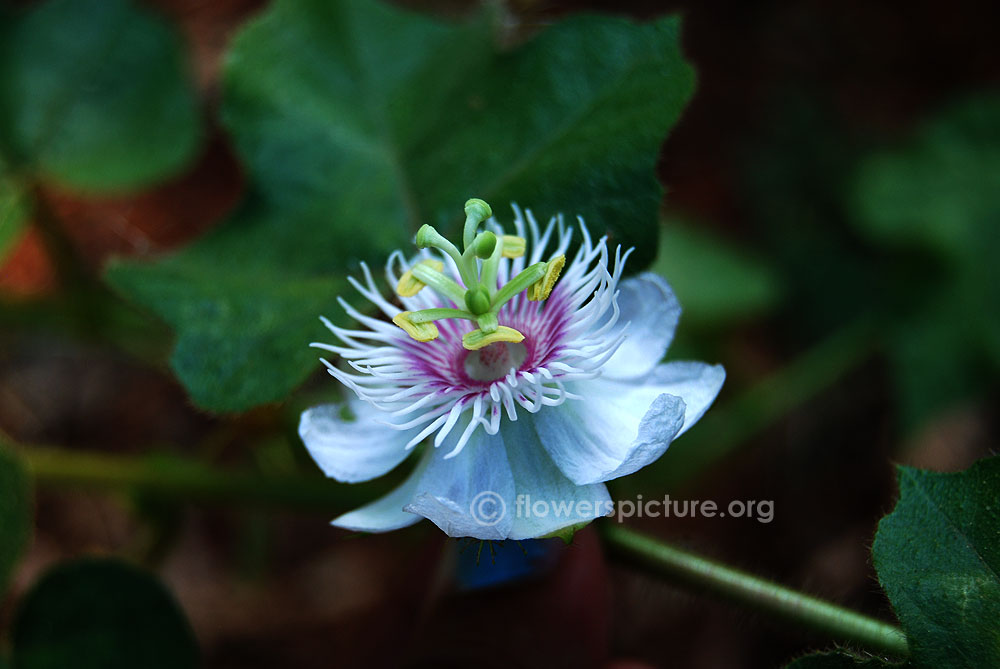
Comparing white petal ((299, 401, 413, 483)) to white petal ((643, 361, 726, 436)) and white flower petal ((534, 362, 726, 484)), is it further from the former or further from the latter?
white petal ((643, 361, 726, 436))

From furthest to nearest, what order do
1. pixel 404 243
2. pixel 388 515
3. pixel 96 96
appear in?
pixel 96 96, pixel 404 243, pixel 388 515

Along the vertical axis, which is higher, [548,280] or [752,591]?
[548,280]

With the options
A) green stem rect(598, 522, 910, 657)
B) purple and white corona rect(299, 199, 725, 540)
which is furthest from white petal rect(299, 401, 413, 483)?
green stem rect(598, 522, 910, 657)

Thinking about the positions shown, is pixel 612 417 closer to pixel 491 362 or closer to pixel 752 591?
pixel 491 362

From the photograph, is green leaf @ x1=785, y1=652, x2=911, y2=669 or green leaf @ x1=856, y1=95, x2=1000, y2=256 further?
green leaf @ x1=856, y1=95, x2=1000, y2=256

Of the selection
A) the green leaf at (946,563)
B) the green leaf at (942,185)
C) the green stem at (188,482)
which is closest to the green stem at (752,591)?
the green leaf at (946,563)

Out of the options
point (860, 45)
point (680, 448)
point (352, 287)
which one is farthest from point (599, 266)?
point (860, 45)

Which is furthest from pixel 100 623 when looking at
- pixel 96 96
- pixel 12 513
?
pixel 96 96

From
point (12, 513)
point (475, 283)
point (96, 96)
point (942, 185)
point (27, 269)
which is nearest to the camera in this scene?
point (475, 283)
